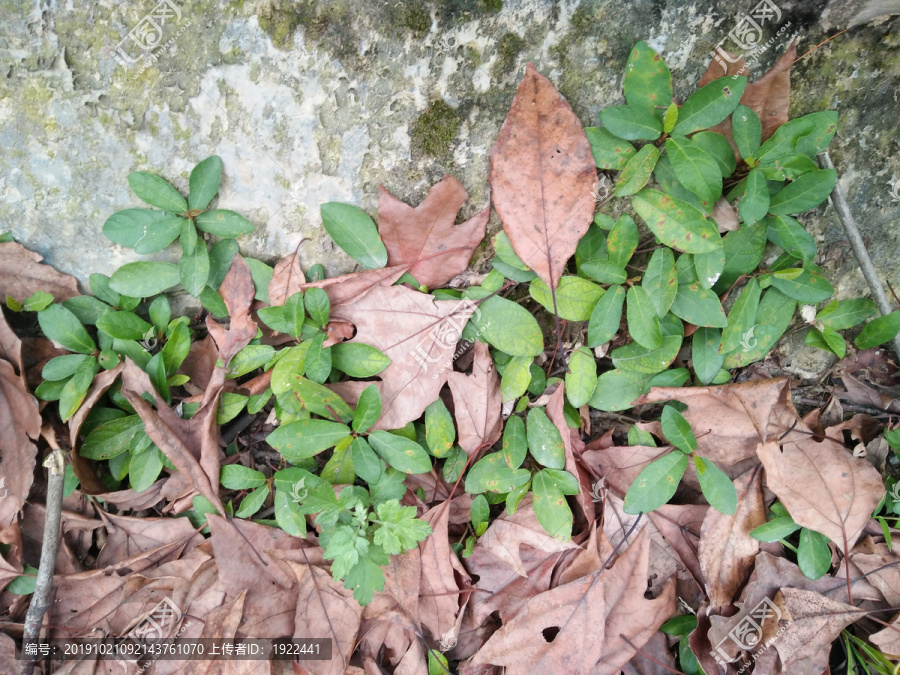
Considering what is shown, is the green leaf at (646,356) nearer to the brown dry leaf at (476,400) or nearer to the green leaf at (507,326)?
the green leaf at (507,326)

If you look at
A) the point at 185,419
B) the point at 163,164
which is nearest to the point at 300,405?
the point at 185,419

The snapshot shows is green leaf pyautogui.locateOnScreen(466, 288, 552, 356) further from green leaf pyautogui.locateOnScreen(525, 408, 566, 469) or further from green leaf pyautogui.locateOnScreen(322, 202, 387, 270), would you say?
green leaf pyautogui.locateOnScreen(322, 202, 387, 270)

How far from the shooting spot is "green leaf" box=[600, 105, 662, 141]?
5.21 feet

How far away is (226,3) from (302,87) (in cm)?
36

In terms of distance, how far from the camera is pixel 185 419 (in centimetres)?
197

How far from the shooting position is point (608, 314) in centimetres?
173

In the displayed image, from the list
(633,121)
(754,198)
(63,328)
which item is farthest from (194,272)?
(754,198)

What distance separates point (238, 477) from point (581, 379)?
52.3 inches

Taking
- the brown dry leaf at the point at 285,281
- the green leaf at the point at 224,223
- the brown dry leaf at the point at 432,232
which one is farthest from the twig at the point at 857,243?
the green leaf at the point at 224,223

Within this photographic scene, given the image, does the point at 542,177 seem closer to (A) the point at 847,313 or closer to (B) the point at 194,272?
(A) the point at 847,313

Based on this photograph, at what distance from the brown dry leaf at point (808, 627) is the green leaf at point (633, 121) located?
162cm

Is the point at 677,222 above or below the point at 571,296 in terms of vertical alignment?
above

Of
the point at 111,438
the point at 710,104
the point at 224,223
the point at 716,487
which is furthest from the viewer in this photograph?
the point at 111,438

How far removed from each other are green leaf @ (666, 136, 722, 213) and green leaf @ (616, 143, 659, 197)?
0.16 ft
